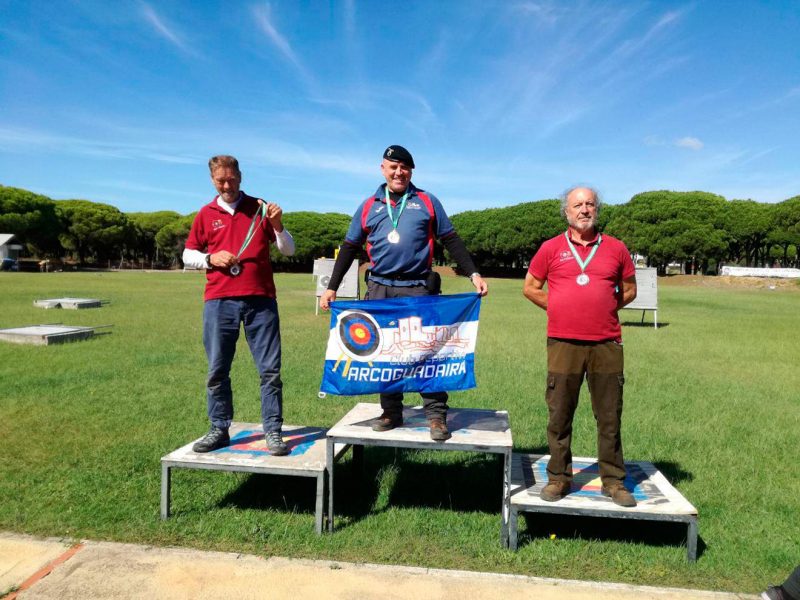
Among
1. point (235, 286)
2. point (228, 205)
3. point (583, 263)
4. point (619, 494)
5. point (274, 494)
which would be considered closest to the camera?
point (619, 494)

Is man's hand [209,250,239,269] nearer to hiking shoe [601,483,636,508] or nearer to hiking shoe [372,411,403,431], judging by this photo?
hiking shoe [372,411,403,431]

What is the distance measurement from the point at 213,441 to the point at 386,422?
126cm

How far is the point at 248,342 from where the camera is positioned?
14.4 feet

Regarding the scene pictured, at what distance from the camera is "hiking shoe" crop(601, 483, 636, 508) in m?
3.75

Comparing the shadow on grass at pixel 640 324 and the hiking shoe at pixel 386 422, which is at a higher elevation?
the hiking shoe at pixel 386 422

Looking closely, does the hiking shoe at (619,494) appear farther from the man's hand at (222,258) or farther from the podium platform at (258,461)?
the man's hand at (222,258)

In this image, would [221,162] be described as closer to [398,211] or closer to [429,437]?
[398,211]

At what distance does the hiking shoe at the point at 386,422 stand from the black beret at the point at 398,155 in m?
1.82

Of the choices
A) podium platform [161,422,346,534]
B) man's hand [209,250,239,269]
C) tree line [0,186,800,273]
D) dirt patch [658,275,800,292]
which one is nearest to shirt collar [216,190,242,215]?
man's hand [209,250,239,269]

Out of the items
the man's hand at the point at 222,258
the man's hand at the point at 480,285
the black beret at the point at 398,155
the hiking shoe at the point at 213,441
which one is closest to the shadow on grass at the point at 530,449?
the man's hand at the point at 480,285

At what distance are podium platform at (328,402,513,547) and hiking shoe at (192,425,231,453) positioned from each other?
0.86m

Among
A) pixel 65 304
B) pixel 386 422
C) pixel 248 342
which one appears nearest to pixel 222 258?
pixel 248 342

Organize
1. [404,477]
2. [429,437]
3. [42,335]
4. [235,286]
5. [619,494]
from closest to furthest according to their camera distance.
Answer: [619,494] < [429,437] < [235,286] < [404,477] < [42,335]

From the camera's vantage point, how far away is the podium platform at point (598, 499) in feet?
12.0
